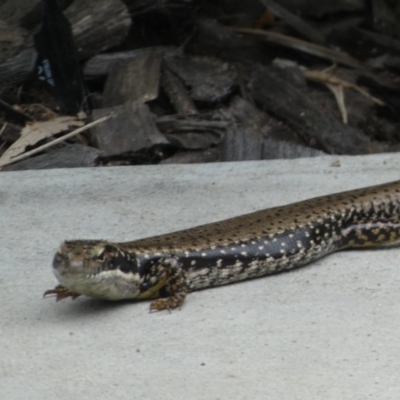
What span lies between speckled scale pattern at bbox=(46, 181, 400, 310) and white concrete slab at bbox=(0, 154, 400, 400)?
0.09m

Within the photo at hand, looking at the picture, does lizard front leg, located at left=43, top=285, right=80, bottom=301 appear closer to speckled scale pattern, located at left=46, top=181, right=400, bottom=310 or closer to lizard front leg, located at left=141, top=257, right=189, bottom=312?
speckled scale pattern, located at left=46, top=181, right=400, bottom=310

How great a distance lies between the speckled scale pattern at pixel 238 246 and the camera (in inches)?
187

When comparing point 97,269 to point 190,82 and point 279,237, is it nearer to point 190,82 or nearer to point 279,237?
point 279,237

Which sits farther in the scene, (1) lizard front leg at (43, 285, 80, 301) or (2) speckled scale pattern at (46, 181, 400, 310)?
(1) lizard front leg at (43, 285, 80, 301)

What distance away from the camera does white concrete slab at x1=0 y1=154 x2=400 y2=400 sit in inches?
162

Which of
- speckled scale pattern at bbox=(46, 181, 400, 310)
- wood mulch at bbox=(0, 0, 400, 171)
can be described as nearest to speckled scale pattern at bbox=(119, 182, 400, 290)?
speckled scale pattern at bbox=(46, 181, 400, 310)

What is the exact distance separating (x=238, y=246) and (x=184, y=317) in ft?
1.94

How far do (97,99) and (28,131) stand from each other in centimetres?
77

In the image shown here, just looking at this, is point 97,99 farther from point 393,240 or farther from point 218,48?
point 393,240

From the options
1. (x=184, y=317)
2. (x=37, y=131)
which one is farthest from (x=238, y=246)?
(x=37, y=131)

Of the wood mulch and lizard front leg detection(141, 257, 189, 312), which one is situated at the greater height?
lizard front leg detection(141, 257, 189, 312)

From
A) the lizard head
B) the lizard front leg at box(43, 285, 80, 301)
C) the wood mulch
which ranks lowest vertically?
the wood mulch

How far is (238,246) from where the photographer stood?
5.16 metres

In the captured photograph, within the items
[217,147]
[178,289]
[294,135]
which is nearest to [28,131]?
[217,147]
